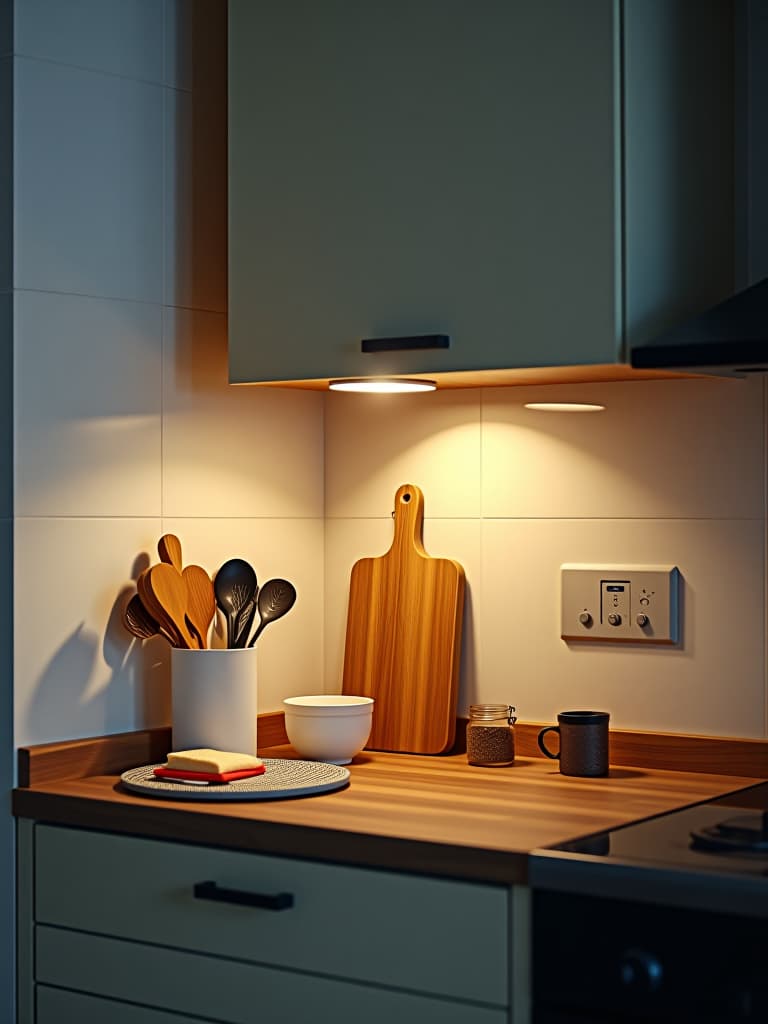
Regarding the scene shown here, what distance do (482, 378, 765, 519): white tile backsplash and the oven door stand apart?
0.75 metres

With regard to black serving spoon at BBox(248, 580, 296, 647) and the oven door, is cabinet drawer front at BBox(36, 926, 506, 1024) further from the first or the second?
black serving spoon at BBox(248, 580, 296, 647)

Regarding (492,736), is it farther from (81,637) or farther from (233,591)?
(81,637)

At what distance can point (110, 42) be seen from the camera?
2.21 meters

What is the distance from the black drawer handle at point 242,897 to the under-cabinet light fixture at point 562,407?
0.90 meters

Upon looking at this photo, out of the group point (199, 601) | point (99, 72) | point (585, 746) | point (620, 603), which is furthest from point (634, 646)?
point (99, 72)

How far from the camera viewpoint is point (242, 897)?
1835 mm

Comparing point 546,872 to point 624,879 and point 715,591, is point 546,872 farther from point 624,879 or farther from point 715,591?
point 715,591

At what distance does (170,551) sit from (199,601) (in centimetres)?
9

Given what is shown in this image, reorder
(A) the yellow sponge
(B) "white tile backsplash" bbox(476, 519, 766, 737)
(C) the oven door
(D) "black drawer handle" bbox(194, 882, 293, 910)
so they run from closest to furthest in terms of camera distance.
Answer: (C) the oven door → (D) "black drawer handle" bbox(194, 882, 293, 910) → (A) the yellow sponge → (B) "white tile backsplash" bbox(476, 519, 766, 737)

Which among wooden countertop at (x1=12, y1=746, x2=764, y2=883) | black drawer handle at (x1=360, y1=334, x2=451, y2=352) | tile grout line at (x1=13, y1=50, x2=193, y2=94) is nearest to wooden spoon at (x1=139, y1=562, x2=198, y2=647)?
wooden countertop at (x1=12, y1=746, x2=764, y2=883)

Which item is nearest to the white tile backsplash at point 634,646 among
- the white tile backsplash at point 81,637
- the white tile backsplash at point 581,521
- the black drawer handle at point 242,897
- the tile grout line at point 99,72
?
the white tile backsplash at point 581,521

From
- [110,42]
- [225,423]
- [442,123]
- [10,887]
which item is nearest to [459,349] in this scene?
[442,123]

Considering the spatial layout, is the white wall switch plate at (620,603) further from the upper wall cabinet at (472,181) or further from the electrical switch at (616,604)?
the upper wall cabinet at (472,181)

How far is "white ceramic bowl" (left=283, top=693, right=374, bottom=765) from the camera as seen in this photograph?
88.7 inches
